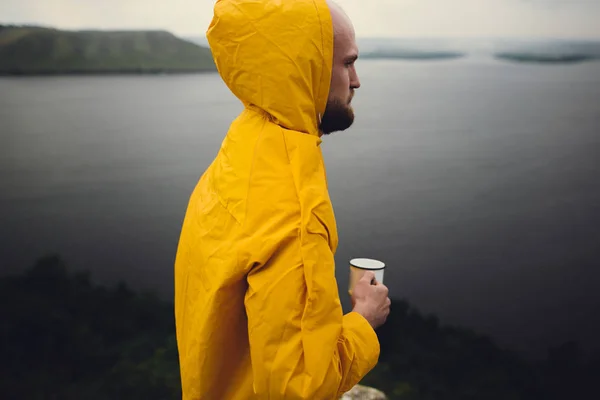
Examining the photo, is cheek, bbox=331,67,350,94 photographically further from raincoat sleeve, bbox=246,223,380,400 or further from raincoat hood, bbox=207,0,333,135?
raincoat sleeve, bbox=246,223,380,400

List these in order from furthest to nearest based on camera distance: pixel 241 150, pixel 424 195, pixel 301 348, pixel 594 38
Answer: pixel 424 195, pixel 594 38, pixel 241 150, pixel 301 348

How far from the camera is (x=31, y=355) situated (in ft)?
8.05

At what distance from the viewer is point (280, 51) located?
0.86 meters

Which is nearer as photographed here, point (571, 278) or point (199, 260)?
point (199, 260)

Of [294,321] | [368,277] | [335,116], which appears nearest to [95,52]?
[335,116]

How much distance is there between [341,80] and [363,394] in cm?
166

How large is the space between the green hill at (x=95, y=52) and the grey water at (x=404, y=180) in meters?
0.07

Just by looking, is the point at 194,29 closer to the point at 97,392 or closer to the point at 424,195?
the point at 424,195

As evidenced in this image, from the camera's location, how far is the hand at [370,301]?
3.09ft

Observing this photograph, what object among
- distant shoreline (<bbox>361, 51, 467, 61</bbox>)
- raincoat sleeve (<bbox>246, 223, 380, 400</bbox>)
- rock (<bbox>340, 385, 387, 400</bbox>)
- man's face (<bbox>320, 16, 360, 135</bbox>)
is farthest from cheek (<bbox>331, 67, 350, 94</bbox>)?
distant shoreline (<bbox>361, 51, 467, 61</bbox>)

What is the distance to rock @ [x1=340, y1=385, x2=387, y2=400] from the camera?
7.01 ft

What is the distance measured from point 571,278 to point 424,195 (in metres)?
0.80

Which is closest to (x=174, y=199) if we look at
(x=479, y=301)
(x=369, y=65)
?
(x=369, y=65)

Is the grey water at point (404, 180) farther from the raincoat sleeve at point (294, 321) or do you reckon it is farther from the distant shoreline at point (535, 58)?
the raincoat sleeve at point (294, 321)
